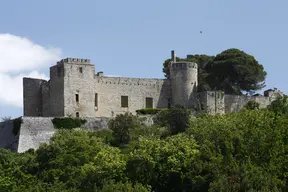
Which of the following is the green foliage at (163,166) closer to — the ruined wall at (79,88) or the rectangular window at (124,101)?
the ruined wall at (79,88)

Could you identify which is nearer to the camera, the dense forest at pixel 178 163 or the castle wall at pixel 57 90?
the dense forest at pixel 178 163

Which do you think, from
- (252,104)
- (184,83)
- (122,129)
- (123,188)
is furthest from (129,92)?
(123,188)

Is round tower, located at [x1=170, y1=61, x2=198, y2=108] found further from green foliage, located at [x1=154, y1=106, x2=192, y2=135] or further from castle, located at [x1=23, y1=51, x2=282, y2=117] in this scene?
green foliage, located at [x1=154, y1=106, x2=192, y2=135]

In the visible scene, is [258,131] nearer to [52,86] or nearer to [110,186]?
[110,186]

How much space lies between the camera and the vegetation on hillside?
73062mm

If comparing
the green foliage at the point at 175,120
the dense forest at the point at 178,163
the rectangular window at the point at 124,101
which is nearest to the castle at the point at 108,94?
the rectangular window at the point at 124,101

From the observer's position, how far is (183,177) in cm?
3972

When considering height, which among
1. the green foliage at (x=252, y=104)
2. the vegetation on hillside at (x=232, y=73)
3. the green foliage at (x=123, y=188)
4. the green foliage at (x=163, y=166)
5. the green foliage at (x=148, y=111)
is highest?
the vegetation on hillside at (x=232, y=73)

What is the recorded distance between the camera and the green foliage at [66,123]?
Answer: 2288 inches

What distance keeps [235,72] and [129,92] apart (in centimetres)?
1335

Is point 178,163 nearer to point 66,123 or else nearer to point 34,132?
point 66,123

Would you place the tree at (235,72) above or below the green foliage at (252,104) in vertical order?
above

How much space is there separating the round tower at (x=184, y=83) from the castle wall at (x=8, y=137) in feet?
51.0

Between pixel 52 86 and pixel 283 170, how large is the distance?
27.0 metres
